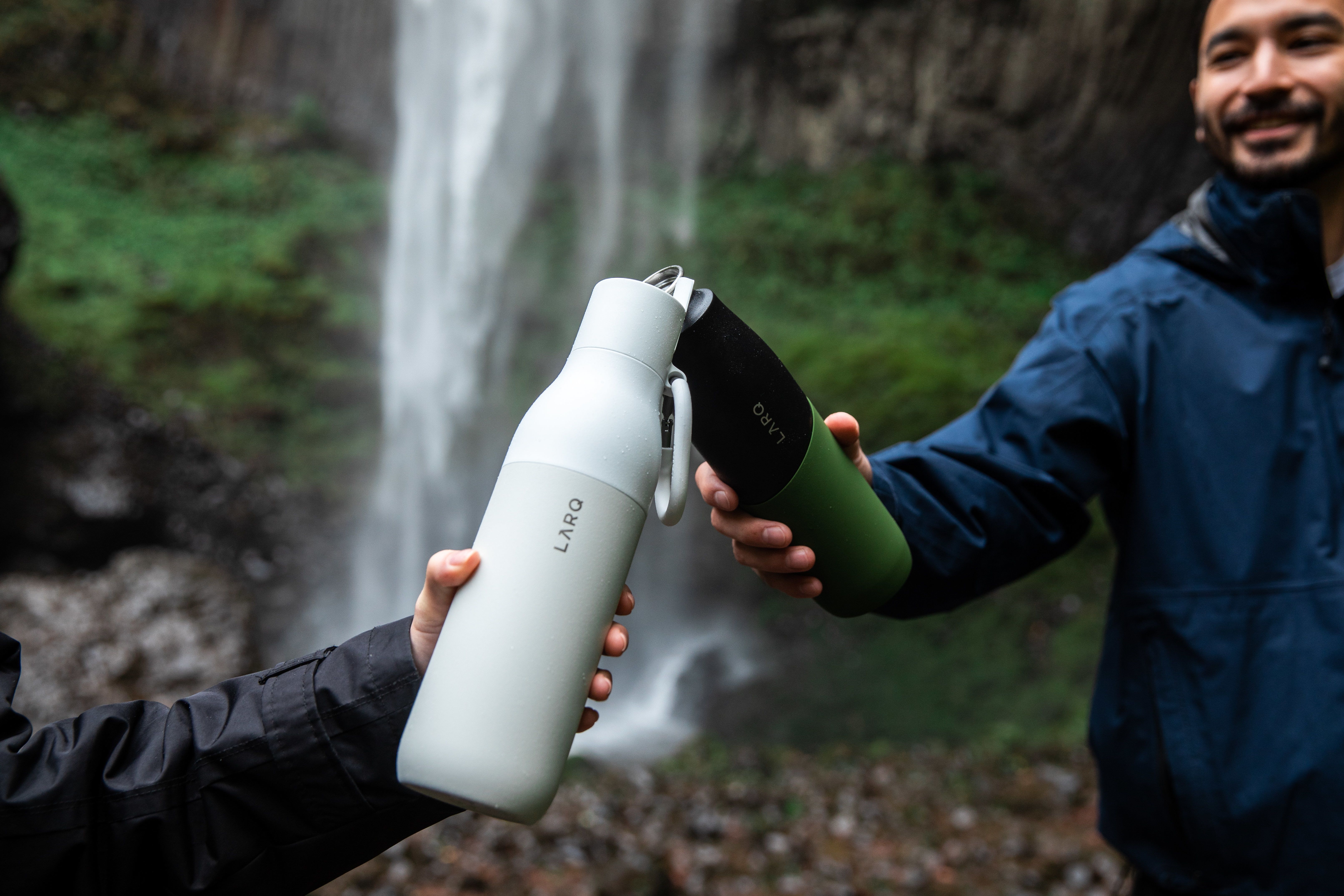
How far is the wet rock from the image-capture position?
5508 mm

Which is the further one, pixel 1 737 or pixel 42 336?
pixel 42 336

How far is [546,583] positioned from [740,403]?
0.43 m

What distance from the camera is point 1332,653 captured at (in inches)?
66.1

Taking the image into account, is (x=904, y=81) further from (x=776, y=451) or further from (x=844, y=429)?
(x=776, y=451)

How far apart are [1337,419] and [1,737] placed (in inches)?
90.0

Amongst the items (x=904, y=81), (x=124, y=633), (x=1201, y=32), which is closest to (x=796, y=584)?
(x=1201, y=32)

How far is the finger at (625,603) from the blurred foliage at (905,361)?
6315 millimetres

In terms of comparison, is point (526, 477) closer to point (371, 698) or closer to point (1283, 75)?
point (371, 698)

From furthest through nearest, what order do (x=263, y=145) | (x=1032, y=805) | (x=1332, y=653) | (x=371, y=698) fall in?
(x=263, y=145) < (x=1032, y=805) < (x=1332, y=653) < (x=371, y=698)

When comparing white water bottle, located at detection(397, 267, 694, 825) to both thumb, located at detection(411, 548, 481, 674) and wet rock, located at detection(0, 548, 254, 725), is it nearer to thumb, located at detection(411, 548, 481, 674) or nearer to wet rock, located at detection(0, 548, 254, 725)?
thumb, located at detection(411, 548, 481, 674)

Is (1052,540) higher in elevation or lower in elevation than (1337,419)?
lower

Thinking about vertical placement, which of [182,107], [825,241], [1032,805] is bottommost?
[1032,805]

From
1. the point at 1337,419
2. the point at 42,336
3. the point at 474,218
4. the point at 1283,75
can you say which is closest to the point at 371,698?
the point at 1337,419

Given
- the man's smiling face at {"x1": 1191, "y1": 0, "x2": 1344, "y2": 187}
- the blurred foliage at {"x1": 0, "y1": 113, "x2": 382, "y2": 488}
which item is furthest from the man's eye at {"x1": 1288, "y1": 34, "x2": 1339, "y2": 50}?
the blurred foliage at {"x1": 0, "y1": 113, "x2": 382, "y2": 488}
